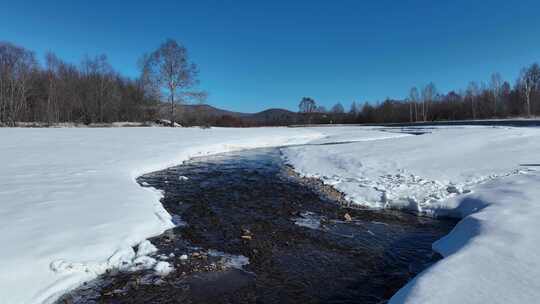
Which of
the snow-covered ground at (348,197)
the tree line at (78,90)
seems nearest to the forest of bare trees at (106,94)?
the tree line at (78,90)

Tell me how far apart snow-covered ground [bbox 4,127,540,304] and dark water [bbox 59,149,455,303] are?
38cm

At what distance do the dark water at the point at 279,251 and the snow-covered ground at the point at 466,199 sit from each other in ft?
2.18

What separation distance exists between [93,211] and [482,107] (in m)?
77.8

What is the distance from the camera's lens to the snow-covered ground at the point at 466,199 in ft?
9.35

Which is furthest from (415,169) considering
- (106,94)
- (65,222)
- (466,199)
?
(106,94)

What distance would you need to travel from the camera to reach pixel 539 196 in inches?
213

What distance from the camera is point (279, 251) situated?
4.61m

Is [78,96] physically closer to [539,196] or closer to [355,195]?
[355,195]

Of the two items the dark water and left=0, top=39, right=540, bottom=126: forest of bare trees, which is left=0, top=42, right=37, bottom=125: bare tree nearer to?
left=0, top=39, right=540, bottom=126: forest of bare trees

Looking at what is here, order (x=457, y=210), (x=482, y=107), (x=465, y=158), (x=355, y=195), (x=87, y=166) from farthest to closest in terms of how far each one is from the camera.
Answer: (x=482, y=107) → (x=465, y=158) → (x=87, y=166) → (x=355, y=195) → (x=457, y=210)

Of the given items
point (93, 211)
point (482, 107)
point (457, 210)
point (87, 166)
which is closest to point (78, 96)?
point (87, 166)

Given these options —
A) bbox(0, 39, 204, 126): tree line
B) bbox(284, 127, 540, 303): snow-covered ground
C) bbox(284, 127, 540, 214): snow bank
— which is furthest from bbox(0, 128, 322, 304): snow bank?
bbox(0, 39, 204, 126): tree line

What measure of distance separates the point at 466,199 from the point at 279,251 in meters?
4.44

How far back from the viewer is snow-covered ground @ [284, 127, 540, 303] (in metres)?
2.85
